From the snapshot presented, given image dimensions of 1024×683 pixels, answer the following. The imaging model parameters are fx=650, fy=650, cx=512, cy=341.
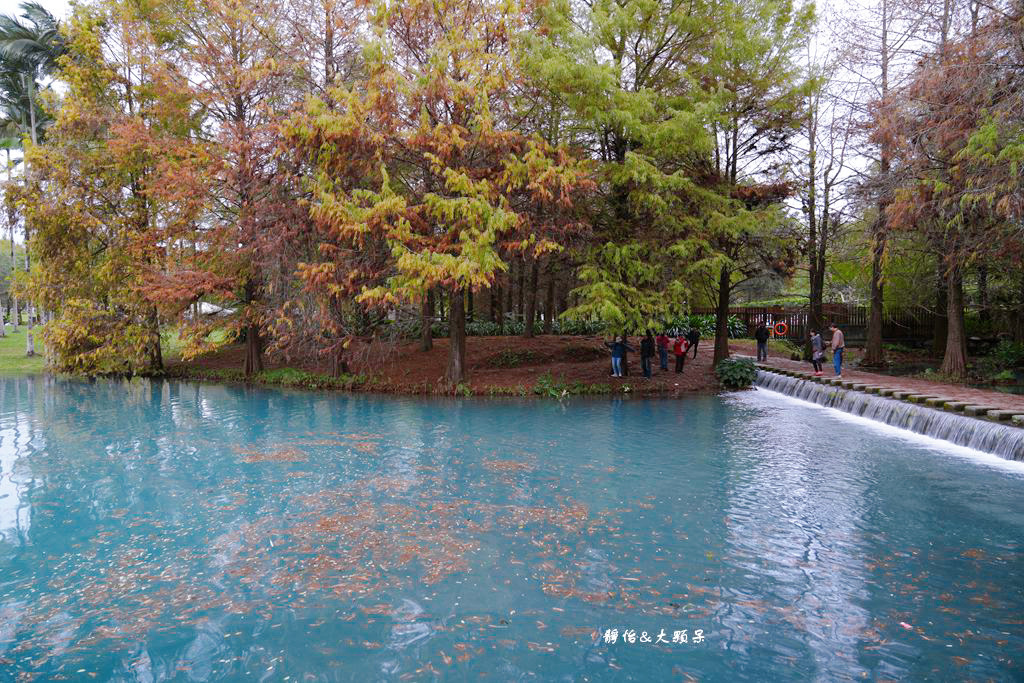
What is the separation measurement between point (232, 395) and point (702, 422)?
14.5 m

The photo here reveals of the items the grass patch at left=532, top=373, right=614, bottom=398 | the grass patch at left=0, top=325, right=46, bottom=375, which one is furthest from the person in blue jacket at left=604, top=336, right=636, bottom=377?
the grass patch at left=0, top=325, right=46, bottom=375

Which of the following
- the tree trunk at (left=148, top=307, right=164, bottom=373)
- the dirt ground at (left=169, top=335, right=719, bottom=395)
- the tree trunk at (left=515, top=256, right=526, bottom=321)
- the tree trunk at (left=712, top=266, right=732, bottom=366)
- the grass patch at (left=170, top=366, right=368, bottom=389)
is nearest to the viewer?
the dirt ground at (left=169, top=335, right=719, bottom=395)

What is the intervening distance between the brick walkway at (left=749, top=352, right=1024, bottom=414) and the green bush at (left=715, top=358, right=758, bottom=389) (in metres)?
1.71

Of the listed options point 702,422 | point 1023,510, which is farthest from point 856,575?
point 702,422

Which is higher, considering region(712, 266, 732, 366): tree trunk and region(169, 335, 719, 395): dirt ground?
region(712, 266, 732, 366): tree trunk

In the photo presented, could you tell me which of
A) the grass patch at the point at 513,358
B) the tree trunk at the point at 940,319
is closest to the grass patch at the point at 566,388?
the grass patch at the point at 513,358

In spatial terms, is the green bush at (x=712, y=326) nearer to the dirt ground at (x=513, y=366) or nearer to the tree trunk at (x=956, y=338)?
the dirt ground at (x=513, y=366)

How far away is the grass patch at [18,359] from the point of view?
28000 millimetres

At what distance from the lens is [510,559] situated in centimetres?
659

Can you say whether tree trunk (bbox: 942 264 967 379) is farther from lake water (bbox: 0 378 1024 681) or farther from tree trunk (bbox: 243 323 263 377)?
tree trunk (bbox: 243 323 263 377)

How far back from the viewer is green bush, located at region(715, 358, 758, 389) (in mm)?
20938

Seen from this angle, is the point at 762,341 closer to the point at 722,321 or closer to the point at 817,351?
the point at 722,321

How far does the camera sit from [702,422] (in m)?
14.9

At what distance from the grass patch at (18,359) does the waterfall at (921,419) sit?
92.7ft
